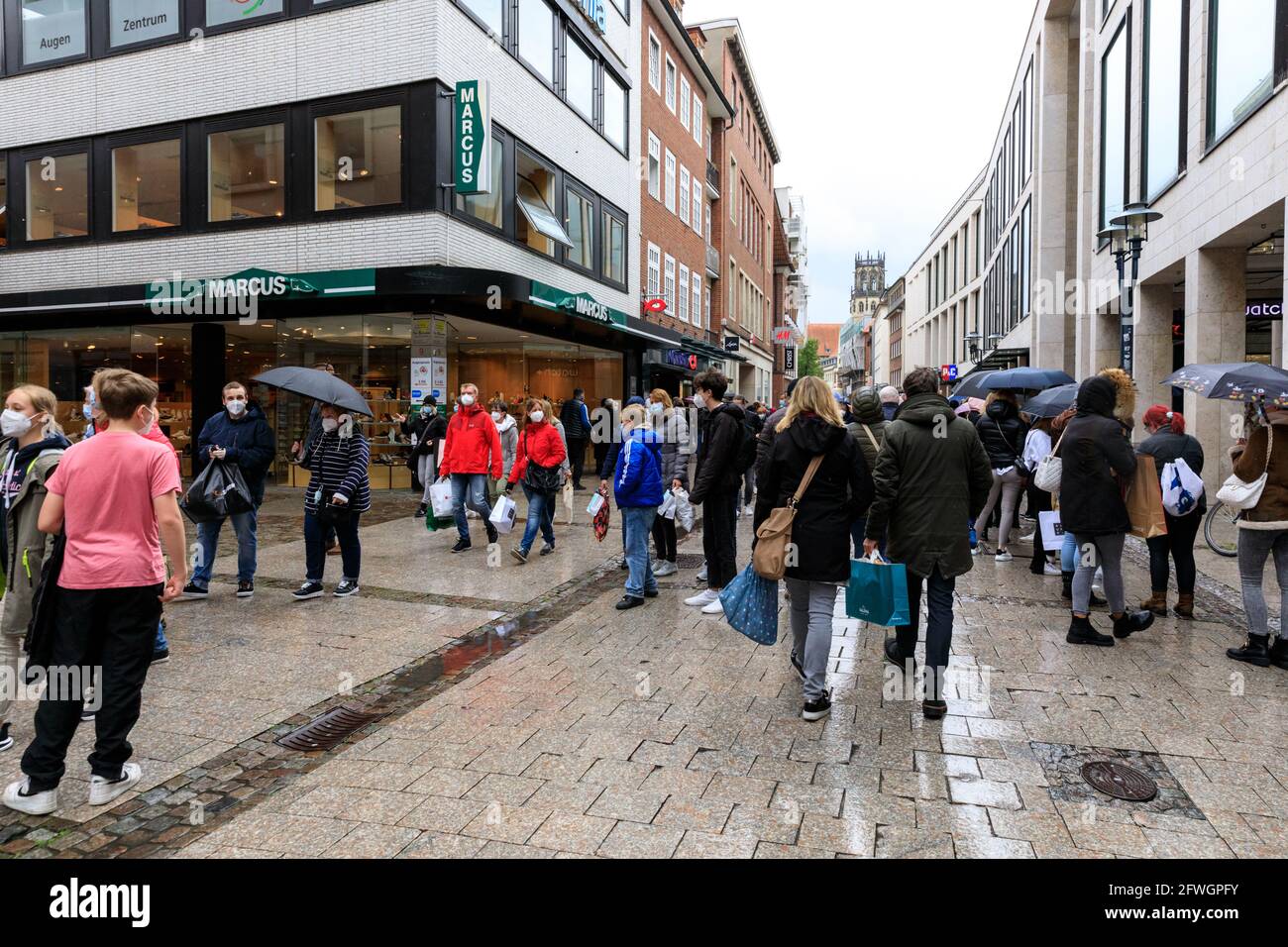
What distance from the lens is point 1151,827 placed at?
3.53 m

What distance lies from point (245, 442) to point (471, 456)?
2.84 meters

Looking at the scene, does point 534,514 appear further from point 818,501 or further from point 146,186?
point 146,186

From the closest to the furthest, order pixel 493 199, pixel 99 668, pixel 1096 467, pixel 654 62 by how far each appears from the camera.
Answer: pixel 99 668
pixel 1096 467
pixel 493 199
pixel 654 62

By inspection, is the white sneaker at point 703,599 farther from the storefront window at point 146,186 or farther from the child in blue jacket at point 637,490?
the storefront window at point 146,186

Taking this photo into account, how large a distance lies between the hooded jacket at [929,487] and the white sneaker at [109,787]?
13.0 ft

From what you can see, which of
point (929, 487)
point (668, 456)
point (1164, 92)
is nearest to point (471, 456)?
point (668, 456)

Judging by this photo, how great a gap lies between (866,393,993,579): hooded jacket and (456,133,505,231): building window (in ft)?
39.2

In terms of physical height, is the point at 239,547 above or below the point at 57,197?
below

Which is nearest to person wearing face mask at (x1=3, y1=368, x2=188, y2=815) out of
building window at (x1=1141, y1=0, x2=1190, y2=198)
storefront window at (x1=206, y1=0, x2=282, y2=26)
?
storefront window at (x1=206, y1=0, x2=282, y2=26)

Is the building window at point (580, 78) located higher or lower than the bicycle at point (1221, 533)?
higher

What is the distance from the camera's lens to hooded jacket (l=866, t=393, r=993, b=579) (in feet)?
16.3

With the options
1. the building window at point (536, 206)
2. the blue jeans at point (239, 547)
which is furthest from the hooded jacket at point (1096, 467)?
the building window at point (536, 206)

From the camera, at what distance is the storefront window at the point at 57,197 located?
56.9ft

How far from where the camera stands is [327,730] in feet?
15.1
